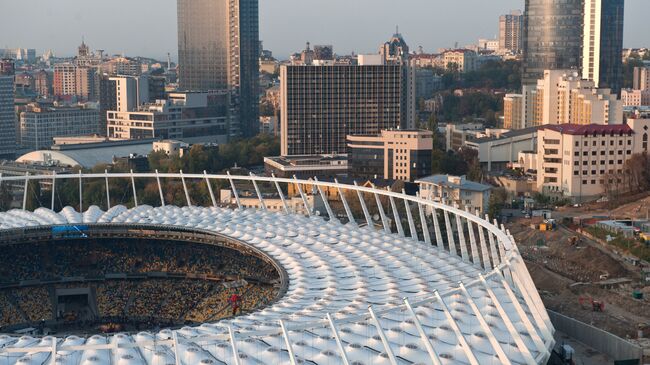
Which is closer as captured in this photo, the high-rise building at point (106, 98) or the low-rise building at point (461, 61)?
the high-rise building at point (106, 98)

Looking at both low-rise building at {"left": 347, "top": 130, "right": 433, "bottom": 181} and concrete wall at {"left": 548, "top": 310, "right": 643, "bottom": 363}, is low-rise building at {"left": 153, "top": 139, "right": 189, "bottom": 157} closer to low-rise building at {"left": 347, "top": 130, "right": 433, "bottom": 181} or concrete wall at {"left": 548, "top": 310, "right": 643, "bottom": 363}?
low-rise building at {"left": 347, "top": 130, "right": 433, "bottom": 181}

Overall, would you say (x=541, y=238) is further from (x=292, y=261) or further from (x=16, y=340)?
(x=16, y=340)

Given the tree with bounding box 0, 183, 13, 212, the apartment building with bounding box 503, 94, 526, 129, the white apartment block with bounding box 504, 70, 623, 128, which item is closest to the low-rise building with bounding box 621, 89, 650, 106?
the apartment building with bounding box 503, 94, 526, 129

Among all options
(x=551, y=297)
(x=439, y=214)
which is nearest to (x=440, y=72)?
(x=439, y=214)

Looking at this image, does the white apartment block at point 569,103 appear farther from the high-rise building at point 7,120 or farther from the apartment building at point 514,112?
the high-rise building at point 7,120

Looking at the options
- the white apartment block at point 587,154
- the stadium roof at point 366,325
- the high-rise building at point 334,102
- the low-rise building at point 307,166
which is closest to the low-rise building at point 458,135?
the high-rise building at point 334,102

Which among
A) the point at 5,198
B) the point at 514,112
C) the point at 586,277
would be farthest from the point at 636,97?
the point at 586,277
